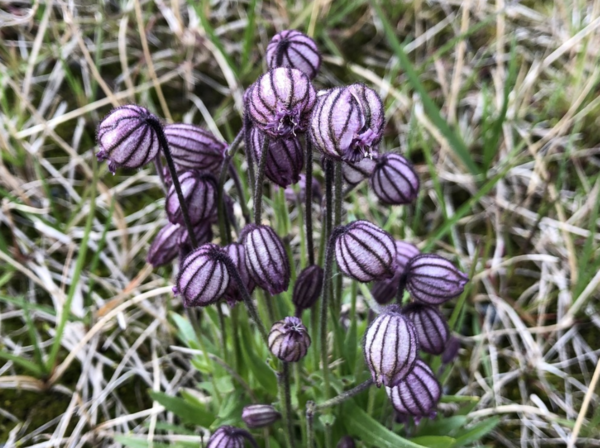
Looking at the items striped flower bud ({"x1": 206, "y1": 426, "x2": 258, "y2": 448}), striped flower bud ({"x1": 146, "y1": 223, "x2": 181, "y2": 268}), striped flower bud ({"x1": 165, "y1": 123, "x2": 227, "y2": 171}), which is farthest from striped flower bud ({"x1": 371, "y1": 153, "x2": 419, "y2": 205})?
striped flower bud ({"x1": 206, "y1": 426, "x2": 258, "y2": 448})

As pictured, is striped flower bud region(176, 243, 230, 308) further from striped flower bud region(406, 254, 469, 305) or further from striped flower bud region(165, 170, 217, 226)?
striped flower bud region(406, 254, 469, 305)

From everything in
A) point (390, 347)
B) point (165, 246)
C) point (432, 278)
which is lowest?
point (390, 347)

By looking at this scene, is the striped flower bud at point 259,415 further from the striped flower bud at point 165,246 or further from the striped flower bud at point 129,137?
the striped flower bud at point 129,137

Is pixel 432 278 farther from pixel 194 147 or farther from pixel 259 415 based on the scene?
pixel 194 147

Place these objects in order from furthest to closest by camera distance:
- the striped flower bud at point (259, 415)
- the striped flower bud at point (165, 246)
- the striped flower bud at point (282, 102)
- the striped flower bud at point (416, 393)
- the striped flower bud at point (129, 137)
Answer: the striped flower bud at point (165, 246) < the striped flower bud at point (259, 415) < the striped flower bud at point (416, 393) < the striped flower bud at point (129, 137) < the striped flower bud at point (282, 102)

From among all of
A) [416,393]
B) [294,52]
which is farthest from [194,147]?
[416,393]

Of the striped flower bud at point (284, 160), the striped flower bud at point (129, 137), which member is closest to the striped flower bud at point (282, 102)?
the striped flower bud at point (284, 160)

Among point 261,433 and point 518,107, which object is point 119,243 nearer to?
point 261,433

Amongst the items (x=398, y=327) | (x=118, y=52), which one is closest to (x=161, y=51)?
(x=118, y=52)
